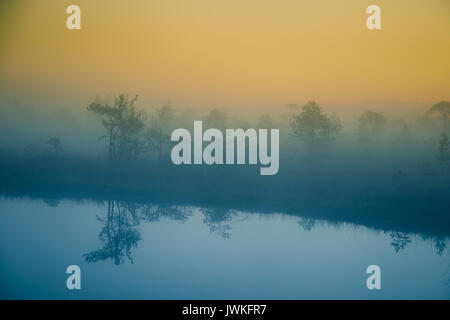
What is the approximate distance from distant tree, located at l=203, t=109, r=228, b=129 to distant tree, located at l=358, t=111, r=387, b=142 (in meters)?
1.14

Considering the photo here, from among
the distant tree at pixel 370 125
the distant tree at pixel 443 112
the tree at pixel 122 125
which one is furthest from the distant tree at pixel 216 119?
the distant tree at pixel 443 112

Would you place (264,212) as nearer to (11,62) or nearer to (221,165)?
(221,165)

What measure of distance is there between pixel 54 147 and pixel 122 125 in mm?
597

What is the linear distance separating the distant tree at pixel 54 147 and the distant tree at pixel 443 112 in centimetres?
312

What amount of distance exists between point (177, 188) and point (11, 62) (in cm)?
173

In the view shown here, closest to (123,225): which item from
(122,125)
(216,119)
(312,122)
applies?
(122,125)

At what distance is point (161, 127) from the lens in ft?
16.5

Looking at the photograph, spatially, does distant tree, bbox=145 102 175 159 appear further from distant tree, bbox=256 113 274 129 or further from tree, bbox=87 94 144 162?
distant tree, bbox=256 113 274 129

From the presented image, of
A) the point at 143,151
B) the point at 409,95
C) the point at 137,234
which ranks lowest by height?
the point at 137,234

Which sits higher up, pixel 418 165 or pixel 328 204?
pixel 418 165

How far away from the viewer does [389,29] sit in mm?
4941

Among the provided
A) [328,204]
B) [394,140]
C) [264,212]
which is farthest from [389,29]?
[264,212]

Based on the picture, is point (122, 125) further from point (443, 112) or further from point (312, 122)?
point (443, 112)

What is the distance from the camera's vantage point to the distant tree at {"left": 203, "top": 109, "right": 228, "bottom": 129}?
5016 millimetres
